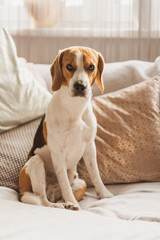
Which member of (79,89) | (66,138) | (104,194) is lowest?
(104,194)

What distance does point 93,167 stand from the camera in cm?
163

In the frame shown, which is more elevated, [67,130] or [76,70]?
[76,70]

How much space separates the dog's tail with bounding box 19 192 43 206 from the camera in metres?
1.46

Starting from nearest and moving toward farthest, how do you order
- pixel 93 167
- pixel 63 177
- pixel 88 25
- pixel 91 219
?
pixel 91 219 < pixel 63 177 < pixel 93 167 < pixel 88 25

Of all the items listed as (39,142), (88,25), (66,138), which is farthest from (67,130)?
(88,25)

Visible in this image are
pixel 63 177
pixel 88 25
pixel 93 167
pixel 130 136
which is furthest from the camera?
pixel 88 25

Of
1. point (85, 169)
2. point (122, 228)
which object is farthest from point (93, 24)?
point (122, 228)

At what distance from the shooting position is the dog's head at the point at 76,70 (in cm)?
141

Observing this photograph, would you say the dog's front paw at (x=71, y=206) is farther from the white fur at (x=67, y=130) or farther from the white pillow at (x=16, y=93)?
the white pillow at (x=16, y=93)

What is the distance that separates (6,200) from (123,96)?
81 cm

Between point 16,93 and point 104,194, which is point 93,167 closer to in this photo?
point 104,194

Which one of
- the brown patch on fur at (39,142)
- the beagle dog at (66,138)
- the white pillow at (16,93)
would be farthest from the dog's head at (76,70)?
the white pillow at (16,93)

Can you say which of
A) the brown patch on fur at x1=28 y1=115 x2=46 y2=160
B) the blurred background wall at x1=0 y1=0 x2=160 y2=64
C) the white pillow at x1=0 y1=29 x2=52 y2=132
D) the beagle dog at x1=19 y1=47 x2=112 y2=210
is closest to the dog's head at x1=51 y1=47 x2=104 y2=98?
the beagle dog at x1=19 y1=47 x2=112 y2=210

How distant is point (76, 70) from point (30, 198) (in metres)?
0.56
